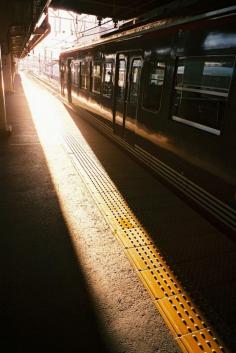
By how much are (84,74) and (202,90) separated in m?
7.69

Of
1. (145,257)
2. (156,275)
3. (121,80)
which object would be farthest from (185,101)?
(121,80)

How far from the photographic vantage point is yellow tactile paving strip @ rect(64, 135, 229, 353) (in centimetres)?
250

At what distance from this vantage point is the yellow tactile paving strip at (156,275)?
2500mm

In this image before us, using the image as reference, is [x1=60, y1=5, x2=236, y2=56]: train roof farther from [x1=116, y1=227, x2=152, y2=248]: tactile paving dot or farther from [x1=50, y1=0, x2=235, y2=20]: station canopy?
[x1=116, y1=227, x2=152, y2=248]: tactile paving dot

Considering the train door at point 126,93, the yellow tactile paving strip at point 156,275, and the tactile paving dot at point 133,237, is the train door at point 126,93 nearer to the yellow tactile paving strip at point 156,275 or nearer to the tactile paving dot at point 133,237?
the yellow tactile paving strip at point 156,275

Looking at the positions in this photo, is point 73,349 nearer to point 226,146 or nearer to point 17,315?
point 17,315

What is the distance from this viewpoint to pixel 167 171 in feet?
17.6

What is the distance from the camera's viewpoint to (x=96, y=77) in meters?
9.42

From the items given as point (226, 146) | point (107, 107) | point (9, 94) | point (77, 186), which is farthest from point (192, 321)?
point (9, 94)

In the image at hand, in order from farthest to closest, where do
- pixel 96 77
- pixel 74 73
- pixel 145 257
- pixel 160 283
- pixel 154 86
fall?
1. pixel 74 73
2. pixel 96 77
3. pixel 154 86
4. pixel 145 257
5. pixel 160 283

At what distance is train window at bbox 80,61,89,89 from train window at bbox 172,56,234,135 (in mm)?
6400

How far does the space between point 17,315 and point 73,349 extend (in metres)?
0.64

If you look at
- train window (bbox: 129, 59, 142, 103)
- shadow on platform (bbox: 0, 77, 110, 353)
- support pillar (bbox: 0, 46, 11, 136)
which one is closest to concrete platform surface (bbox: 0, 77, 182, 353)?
shadow on platform (bbox: 0, 77, 110, 353)

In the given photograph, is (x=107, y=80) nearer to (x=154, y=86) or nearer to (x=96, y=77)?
(x=96, y=77)
